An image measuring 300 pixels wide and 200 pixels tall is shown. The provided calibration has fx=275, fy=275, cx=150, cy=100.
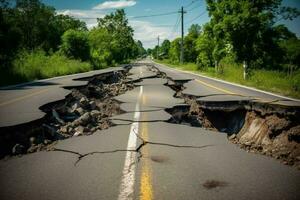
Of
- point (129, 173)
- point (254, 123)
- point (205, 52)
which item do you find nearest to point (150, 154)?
point (129, 173)

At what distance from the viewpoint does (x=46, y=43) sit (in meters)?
60.6

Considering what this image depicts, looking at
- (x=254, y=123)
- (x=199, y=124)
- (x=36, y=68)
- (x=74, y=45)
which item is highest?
(x=74, y=45)

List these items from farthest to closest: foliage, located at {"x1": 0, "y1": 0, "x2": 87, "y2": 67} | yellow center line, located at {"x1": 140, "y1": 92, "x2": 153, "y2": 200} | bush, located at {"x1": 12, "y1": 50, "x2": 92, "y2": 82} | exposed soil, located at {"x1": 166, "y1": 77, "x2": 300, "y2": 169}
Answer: foliage, located at {"x1": 0, "y1": 0, "x2": 87, "y2": 67} → bush, located at {"x1": 12, "y1": 50, "x2": 92, "y2": 82} → exposed soil, located at {"x1": 166, "y1": 77, "x2": 300, "y2": 169} → yellow center line, located at {"x1": 140, "y1": 92, "x2": 153, "y2": 200}

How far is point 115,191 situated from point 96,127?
3695 mm

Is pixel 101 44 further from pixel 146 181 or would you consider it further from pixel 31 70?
pixel 146 181

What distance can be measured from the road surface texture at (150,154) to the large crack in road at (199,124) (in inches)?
1.0

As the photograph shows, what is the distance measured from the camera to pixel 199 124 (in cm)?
838

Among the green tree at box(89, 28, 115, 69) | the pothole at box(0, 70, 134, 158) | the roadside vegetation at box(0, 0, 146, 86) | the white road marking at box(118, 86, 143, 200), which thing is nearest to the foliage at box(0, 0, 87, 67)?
the roadside vegetation at box(0, 0, 146, 86)

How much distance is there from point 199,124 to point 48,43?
60.2 metres

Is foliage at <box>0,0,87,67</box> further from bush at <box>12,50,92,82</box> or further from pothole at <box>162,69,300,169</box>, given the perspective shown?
pothole at <box>162,69,300,169</box>

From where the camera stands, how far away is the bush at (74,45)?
3703 centimetres

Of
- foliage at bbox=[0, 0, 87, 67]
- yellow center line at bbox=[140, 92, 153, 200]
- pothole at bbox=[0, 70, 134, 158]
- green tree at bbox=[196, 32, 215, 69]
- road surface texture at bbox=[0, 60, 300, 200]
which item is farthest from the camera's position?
foliage at bbox=[0, 0, 87, 67]

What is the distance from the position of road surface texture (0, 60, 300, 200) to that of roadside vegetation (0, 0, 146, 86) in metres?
11.4

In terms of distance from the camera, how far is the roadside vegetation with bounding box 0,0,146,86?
733 inches
